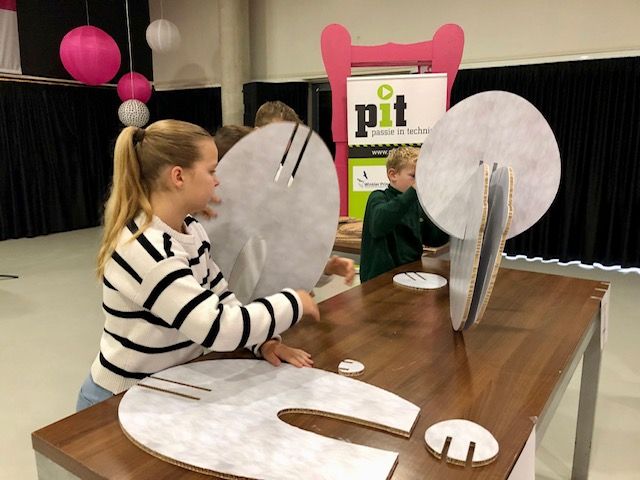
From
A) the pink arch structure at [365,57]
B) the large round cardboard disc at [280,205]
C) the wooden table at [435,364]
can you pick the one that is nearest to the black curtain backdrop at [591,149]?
the pink arch structure at [365,57]

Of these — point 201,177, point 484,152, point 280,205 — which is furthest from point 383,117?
point 201,177

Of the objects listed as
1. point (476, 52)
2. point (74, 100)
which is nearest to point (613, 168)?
point (476, 52)

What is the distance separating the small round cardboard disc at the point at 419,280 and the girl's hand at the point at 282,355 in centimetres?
57

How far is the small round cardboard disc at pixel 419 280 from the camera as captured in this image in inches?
60.0

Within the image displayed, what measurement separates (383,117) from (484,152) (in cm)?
198

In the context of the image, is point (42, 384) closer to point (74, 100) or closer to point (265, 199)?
point (265, 199)

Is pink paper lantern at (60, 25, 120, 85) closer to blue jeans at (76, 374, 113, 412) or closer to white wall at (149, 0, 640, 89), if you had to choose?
white wall at (149, 0, 640, 89)

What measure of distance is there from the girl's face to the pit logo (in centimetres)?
240

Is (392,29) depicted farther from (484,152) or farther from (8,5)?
(484,152)

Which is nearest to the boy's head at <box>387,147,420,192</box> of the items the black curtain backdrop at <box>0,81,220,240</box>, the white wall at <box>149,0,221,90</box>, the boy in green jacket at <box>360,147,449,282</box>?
the boy in green jacket at <box>360,147,449,282</box>

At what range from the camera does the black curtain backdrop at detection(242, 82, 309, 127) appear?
21.8ft

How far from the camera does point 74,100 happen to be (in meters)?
7.42

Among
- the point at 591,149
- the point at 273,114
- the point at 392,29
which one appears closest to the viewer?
the point at 273,114

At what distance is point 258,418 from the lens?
0.82 metres
